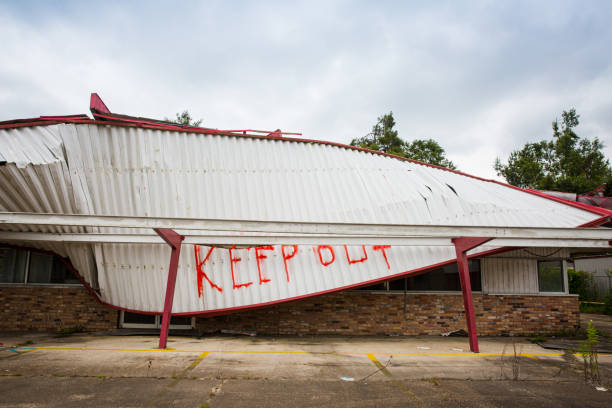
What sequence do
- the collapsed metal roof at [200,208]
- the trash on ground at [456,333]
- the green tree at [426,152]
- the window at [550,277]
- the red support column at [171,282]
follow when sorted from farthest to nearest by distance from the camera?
the green tree at [426,152] < the window at [550,277] < the trash on ground at [456,333] < the collapsed metal roof at [200,208] < the red support column at [171,282]

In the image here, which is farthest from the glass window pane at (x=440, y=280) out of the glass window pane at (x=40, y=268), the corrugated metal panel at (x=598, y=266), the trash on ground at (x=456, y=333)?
the corrugated metal panel at (x=598, y=266)

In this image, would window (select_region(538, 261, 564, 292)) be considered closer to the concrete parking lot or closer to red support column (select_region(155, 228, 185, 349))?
the concrete parking lot

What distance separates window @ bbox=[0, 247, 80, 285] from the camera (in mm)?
11039

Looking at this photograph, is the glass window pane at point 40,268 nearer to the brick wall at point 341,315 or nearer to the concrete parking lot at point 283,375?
the brick wall at point 341,315

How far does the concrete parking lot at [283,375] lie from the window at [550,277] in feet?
10.3

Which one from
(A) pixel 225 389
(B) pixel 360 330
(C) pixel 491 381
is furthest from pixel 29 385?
(B) pixel 360 330

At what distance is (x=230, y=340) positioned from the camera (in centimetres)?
959

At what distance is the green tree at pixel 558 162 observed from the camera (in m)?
38.6

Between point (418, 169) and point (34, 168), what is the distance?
1020 centimetres

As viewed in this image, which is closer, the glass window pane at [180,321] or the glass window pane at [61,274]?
the glass window pane at [180,321]

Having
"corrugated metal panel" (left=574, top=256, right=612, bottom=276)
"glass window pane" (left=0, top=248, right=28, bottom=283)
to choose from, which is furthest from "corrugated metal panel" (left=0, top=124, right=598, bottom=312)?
"corrugated metal panel" (left=574, top=256, right=612, bottom=276)

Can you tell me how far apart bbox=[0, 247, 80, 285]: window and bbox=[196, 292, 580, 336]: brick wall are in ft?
14.4

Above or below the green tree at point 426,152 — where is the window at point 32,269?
below

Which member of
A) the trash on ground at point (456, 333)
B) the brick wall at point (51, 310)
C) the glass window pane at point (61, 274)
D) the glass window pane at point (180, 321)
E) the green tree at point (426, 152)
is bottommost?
the trash on ground at point (456, 333)
